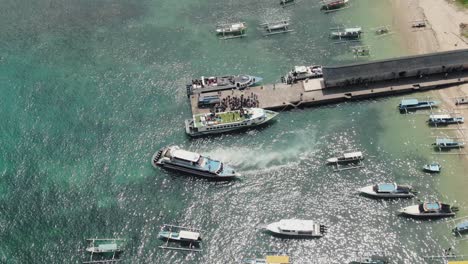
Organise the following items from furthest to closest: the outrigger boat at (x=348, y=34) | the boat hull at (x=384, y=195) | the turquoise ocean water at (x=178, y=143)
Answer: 1. the outrigger boat at (x=348, y=34)
2. the boat hull at (x=384, y=195)
3. the turquoise ocean water at (x=178, y=143)

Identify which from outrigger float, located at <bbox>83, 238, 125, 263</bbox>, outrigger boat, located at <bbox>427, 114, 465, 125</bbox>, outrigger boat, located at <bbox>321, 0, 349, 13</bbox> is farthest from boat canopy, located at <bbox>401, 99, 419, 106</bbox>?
outrigger float, located at <bbox>83, 238, 125, 263</bbox>

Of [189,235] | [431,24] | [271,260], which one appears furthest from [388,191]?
[431,24]

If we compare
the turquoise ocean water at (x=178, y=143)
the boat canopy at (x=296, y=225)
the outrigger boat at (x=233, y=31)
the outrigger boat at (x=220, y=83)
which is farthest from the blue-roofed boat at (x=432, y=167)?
the outrigger boat at (x=233, y=31)

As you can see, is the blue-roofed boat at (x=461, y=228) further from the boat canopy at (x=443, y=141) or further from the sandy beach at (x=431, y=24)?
the sandy beach at (x=431, y=24)

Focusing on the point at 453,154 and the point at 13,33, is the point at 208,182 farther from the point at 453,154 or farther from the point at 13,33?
the point at 13,33

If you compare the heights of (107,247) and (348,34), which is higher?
(348,34)

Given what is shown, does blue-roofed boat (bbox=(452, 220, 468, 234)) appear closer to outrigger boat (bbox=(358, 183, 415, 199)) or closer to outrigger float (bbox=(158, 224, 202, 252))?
outrigger boat (bbox=(358, 183, 415, 199))

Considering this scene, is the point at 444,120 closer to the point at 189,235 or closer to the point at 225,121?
the point at 225,121

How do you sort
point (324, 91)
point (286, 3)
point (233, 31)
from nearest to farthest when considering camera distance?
point (324, 91)
point (233, 31)
point (286, 3)
